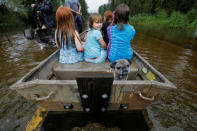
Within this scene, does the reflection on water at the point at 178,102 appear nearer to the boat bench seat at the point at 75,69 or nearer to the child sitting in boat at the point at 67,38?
the boat bench seat at the point at 75,69

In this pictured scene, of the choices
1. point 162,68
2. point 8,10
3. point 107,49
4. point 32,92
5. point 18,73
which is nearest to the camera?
point 32,92

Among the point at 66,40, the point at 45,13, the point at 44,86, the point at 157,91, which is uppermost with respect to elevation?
the point at 45,13

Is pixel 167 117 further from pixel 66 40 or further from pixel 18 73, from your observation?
pixel 18 73

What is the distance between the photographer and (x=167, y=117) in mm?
2580

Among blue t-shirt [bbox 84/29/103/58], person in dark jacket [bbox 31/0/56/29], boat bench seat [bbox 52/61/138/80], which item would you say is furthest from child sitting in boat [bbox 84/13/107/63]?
person in dark jacket [bbox 31/0/56/29]

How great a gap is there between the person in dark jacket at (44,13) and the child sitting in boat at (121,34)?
4001mm

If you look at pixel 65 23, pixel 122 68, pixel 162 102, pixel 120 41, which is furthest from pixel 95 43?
pixel 162 102

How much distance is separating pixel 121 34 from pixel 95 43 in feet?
2.02

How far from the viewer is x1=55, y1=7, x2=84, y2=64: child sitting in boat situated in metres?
2.20

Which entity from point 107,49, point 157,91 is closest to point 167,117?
point 157,91

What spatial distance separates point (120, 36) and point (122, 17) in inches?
13.9

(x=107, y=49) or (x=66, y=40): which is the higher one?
(x=66, y=40)

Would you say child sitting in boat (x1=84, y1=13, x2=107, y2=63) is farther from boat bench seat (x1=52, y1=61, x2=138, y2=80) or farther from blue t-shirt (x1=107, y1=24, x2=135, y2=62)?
blue t-shirt (x1=107, y1=24, x2=135, y2=62)

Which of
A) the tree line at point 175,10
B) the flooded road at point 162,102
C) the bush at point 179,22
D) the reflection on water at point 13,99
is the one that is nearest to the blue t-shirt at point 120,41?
the flooded road at point 162,102
